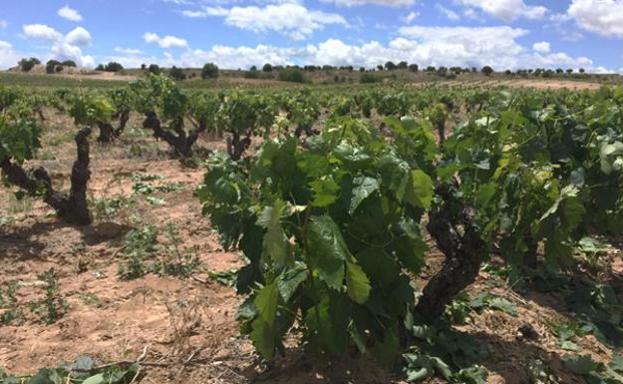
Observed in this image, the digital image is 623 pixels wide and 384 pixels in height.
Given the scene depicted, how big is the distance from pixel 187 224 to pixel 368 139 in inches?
158

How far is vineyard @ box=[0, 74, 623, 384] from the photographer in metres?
2.83

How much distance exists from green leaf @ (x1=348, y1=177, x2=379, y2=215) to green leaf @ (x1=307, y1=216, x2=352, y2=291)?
8.8 inches

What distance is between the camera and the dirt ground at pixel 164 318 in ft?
11.1

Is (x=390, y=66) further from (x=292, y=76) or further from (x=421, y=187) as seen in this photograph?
(x=421, y=187)

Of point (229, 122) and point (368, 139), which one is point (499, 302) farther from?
point (229, 122)

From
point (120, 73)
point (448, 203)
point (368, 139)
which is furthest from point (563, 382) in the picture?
point (120, 73)

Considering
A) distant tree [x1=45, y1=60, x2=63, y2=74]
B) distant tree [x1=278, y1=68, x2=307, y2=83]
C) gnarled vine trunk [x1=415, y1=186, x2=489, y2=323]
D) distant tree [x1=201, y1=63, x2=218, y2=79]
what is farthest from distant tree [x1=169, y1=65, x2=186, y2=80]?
gnarled vine trunk [x1=415, y1=186, x2=489, y2=323]

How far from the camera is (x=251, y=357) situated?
137 inches

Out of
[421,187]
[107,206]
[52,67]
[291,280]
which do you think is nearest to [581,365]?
[421,187]

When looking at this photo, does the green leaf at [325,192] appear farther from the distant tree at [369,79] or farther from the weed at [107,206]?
the distant tree at [369,79]

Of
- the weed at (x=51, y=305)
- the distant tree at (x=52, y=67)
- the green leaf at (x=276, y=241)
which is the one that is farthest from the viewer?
the distant tree at (x=52, y=67)

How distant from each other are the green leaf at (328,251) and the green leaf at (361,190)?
0.22m

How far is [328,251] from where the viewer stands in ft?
7.89

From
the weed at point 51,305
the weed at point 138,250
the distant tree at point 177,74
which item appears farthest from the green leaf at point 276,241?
the distant tree at point 177,74
